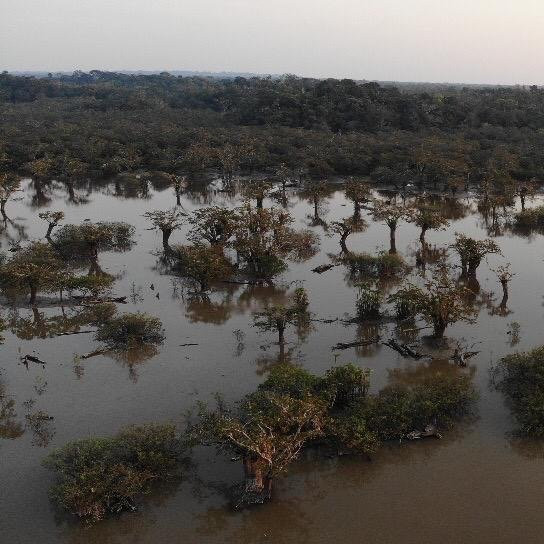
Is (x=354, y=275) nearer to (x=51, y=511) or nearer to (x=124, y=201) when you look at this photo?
(x=51, y=511)

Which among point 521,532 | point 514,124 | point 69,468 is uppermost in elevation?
point 514,124

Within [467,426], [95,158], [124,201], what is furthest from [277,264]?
[95,158]

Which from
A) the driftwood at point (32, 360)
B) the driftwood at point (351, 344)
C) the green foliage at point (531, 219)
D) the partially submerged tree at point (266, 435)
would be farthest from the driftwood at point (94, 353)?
the green foliage at point (531, 219)

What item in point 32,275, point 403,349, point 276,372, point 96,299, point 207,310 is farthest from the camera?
point 96,299

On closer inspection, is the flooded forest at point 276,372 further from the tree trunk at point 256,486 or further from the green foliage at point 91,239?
the green foliage at point 91,239

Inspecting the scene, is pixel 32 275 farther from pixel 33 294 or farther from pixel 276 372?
pixel 276 372

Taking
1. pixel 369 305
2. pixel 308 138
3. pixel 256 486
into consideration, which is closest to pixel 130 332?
pixel 369 305
